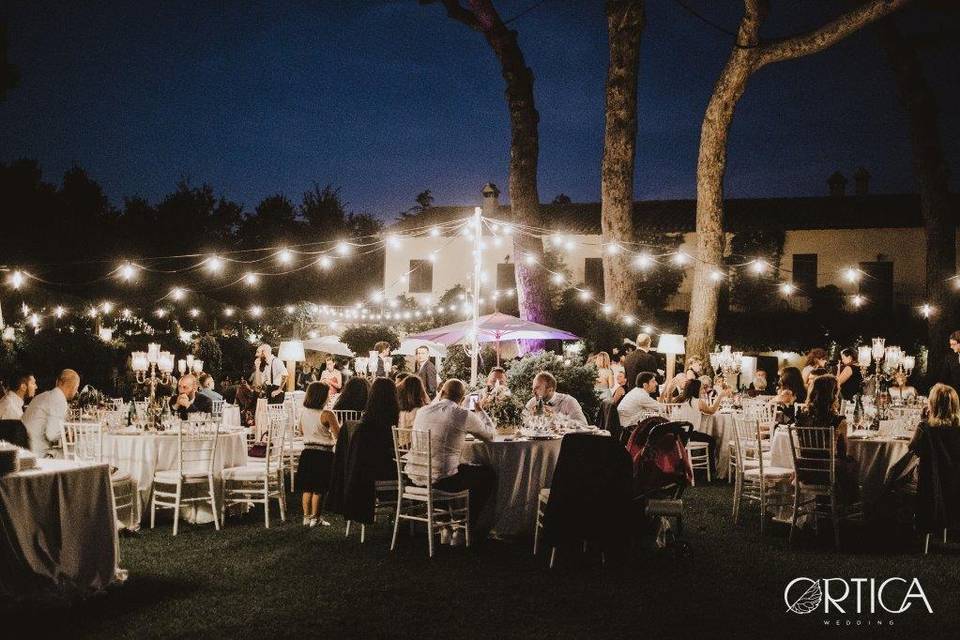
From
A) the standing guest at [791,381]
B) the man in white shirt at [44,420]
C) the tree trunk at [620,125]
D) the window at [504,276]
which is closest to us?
the man in white shirt at [44,420]

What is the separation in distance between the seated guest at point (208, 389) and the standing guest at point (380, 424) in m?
2.79

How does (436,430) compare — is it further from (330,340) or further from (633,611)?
(330,340)

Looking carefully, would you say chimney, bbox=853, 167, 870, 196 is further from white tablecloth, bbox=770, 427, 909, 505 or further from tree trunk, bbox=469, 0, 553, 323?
white tablecloth, bbox=770, 427, 909, 505

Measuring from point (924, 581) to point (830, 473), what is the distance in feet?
3.78

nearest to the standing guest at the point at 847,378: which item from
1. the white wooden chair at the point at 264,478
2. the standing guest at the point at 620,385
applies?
the standing guest at the point at 620,385

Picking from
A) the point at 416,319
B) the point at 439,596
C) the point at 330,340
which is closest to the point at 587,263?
the point at 416,319

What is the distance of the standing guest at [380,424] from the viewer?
20.8 feet

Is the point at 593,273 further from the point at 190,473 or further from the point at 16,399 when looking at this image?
the point at 16,399

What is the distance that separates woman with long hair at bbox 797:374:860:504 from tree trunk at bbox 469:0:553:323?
Answer: 6845 mm

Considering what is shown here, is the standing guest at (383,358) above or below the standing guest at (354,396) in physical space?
above

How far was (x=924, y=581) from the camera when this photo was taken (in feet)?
17.1


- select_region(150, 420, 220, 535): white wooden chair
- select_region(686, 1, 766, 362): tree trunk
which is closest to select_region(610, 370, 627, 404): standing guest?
select_region(686, 1, 766, 362): tree trunk

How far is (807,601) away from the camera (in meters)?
4.76

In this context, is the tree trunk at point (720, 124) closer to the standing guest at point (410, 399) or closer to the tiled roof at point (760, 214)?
the standing guest at point (410, 399)
